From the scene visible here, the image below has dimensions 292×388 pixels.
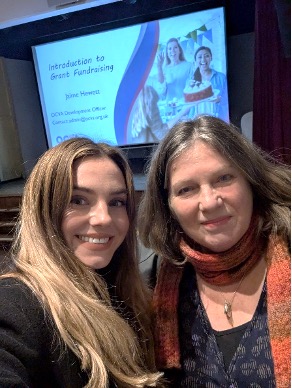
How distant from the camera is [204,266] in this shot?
1.05 m

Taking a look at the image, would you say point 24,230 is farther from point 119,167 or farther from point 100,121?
point 100,121

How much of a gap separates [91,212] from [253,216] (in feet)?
1.24

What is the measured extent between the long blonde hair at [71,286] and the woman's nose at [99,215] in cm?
7

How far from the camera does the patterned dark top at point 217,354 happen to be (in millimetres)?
927

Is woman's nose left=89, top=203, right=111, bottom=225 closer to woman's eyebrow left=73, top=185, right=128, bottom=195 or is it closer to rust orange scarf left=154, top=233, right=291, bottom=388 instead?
woman's eyebrow left=73, top=185, right=128, bottom=195

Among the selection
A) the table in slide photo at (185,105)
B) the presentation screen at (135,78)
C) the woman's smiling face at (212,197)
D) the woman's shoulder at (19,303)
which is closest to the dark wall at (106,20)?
the presentation screen at (135,78)

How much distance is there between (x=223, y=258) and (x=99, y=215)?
299 mm

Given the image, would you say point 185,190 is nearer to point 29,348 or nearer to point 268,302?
point 268,302

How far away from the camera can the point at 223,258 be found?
102 cm

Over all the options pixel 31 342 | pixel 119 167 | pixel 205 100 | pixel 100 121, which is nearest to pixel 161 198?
pixel 119 167

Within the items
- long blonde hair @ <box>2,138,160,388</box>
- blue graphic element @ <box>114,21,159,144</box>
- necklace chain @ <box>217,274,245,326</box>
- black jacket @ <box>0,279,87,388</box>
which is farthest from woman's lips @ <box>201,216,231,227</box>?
blue graphic element @ <box>114,21,159,144</box>

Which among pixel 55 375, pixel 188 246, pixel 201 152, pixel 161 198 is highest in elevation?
pixel 201 152

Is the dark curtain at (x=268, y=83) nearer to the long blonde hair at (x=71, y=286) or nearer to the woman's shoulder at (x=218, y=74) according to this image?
the woman's shoulder at (x=218, y=74)

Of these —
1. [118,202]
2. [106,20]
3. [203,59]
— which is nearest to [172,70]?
Result: [203,59]
